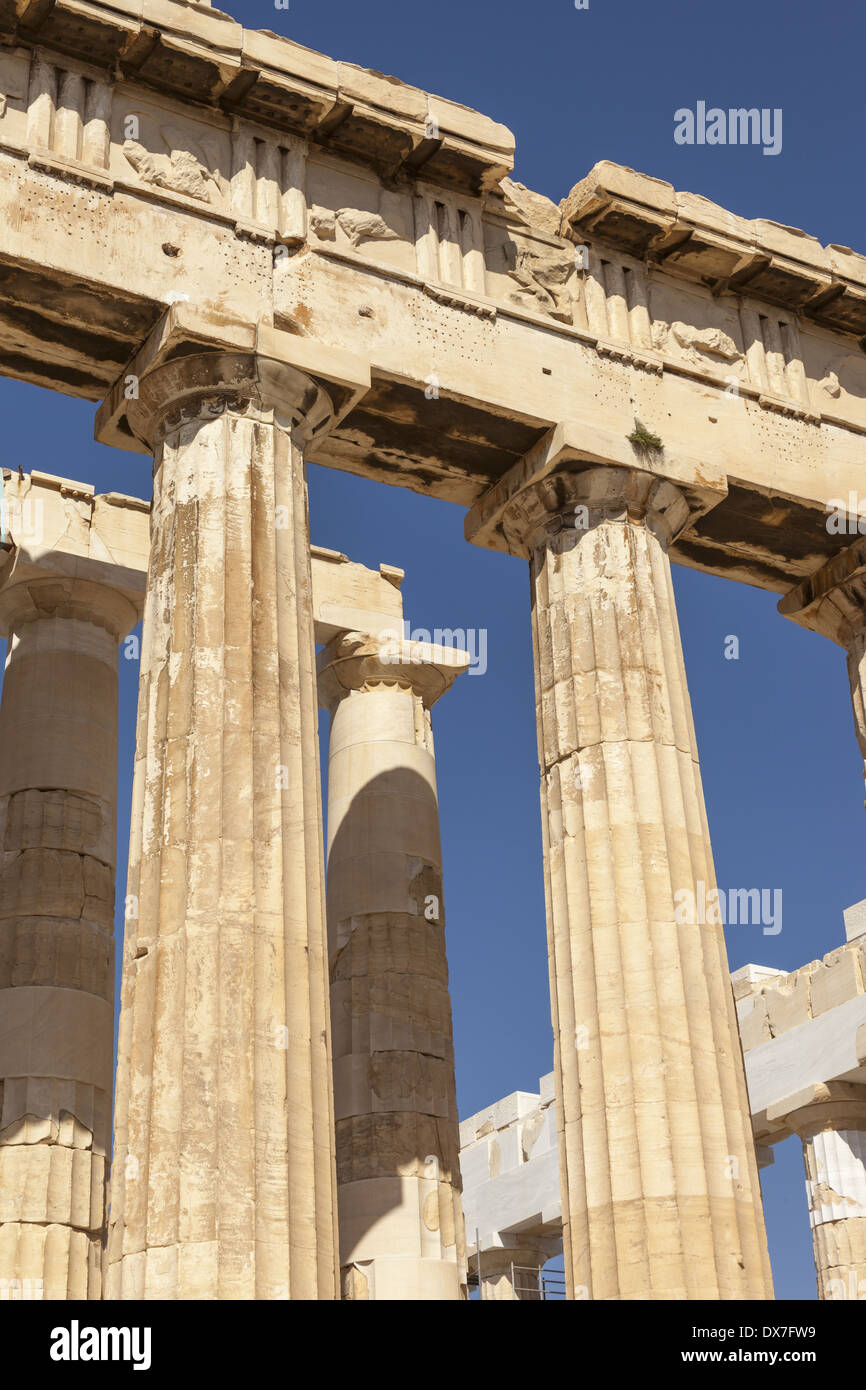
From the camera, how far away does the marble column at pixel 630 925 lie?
18.4 m

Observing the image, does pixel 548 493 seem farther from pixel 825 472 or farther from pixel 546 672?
pixel 825 472

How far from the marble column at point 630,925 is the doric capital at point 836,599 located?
10.8 ft

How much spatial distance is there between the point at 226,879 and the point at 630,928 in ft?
17.0

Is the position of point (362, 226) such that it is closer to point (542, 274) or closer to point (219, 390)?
point (542, 274)

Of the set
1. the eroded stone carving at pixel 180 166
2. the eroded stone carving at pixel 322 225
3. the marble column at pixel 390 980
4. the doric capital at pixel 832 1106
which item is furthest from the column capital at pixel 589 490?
the doric capital at pixel 832 1106

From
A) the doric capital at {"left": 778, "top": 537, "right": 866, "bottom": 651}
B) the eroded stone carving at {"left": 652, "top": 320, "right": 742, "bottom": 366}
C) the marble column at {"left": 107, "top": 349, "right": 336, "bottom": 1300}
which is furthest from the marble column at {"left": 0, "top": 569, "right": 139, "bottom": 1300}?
the doric capital at {"left": 778, "top": 537, "right": 866, "bottom": 651}

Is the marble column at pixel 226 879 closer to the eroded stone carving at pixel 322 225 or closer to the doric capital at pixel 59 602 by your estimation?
the eroded stone carving at pixel 322 225

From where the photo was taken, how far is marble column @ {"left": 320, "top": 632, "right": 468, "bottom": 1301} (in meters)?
25.2

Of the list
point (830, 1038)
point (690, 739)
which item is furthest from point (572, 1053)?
point (830, 1038)

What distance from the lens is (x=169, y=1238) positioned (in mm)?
15289

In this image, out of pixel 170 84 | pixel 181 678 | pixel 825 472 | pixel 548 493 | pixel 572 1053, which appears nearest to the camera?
pixel 181 678

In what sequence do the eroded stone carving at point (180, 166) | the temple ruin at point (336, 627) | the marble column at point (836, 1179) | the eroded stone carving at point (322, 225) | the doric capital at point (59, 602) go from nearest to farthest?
the temple ruin at point (336, 627) < the eroded stone carving at point (180, 166) < the eroded stone carving at point (322, 225) < the doric capital at point (59, 602) < the marble column at point (836, 1179)

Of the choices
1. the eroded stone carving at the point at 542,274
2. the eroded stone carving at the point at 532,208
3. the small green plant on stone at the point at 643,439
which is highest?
the eroded stone carving at the point at 532,208
